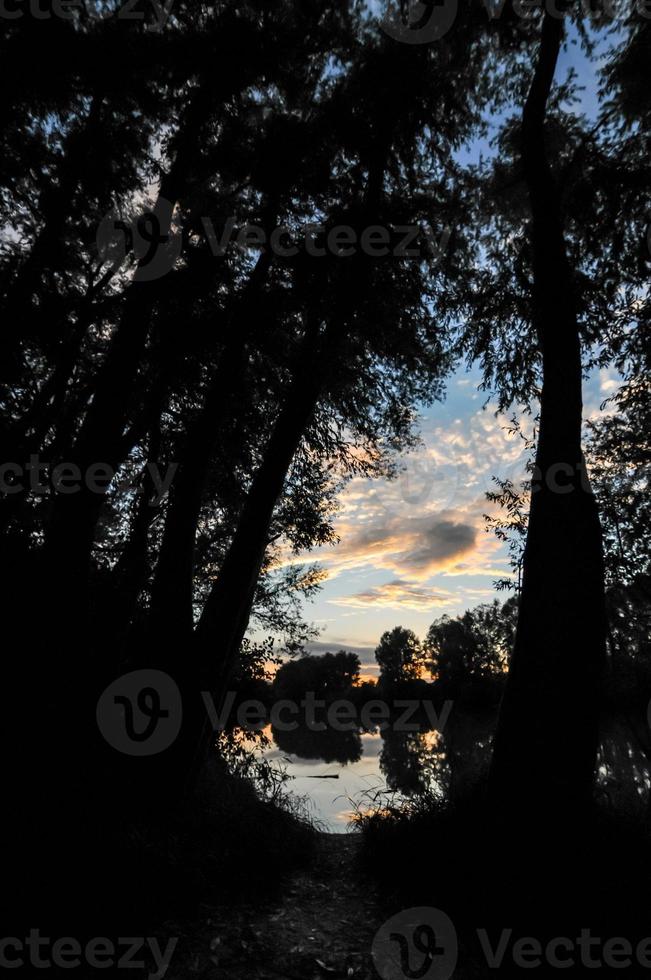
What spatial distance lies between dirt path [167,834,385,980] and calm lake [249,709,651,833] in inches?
65.8

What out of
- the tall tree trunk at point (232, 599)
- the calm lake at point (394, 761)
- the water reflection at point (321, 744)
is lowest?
the water reflection at point (321, 744)

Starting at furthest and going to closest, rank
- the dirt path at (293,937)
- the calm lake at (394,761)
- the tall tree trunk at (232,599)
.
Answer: the calm lake at (394,761), the tall tree trunk at (232,599), the dirt path at (293,937)

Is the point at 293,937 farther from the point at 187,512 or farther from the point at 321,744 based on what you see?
the point at 321,744

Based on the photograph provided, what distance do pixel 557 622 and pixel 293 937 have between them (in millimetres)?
3923

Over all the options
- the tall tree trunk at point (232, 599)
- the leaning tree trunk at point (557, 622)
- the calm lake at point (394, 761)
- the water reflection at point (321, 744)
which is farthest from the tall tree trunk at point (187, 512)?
the water reflection at point (321, 744)

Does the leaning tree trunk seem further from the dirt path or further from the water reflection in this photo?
the water reflection

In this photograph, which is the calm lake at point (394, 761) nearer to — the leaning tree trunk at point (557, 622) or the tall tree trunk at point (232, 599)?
the leaning tree trunk at point (557, 622)

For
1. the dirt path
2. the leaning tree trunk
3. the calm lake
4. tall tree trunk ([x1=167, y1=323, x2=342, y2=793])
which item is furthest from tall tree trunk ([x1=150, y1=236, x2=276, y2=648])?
the leaning tree trunk

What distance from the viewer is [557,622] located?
458cm

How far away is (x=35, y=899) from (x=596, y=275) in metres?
10.4

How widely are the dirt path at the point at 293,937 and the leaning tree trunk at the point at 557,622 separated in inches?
75.9

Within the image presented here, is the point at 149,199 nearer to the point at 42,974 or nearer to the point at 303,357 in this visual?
the point at 303,357

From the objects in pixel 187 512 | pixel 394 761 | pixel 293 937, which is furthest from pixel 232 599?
pixel 394 761

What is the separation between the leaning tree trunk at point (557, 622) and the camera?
13.7 ft
